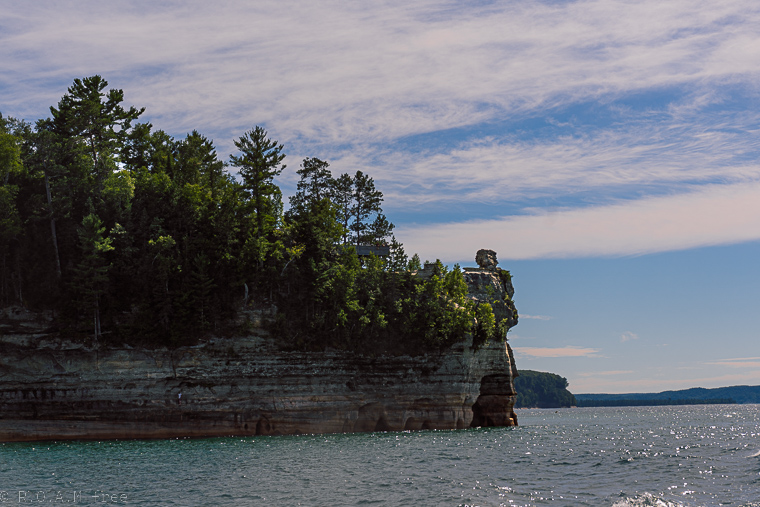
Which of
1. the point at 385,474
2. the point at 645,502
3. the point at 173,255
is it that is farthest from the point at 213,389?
the point at 645,502

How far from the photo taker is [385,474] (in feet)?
101

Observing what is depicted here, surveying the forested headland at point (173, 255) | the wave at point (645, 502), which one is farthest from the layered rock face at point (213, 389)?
the wave at point (645, 502)

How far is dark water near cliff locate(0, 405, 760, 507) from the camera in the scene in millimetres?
24688

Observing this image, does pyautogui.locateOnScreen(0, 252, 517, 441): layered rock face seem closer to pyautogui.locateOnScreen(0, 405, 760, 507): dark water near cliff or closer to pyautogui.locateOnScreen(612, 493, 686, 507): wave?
pyautogui.locateOnScreen(0, 405, 760, 507): dark water near cliff

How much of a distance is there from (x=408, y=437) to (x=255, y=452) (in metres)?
16.4

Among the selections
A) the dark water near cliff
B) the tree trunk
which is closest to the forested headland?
the tree trunk

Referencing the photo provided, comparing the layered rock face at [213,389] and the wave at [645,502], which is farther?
the layered rock face at [213,389]

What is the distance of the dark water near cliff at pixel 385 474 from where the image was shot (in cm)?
2469

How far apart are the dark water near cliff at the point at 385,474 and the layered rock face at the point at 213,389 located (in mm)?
8409

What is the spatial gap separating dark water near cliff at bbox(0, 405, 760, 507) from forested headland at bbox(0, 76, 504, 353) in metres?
15.1

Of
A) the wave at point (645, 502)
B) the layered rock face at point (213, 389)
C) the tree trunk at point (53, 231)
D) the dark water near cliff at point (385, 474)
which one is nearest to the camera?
the wave at point (645, 502)

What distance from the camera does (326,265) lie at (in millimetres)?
66562

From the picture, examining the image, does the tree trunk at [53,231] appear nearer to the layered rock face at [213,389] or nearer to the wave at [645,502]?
the layered rock face at [213,389]

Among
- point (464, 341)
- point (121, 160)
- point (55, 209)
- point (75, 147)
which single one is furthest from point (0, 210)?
point (464, 341)
